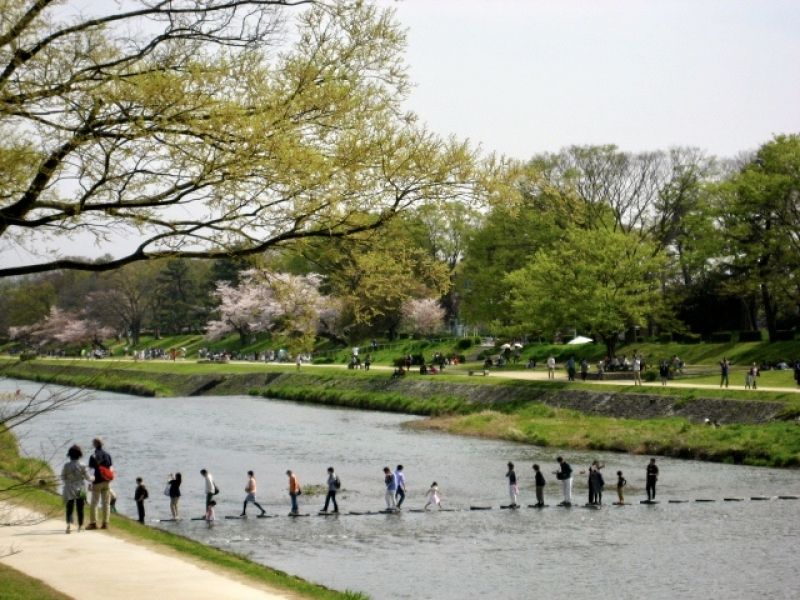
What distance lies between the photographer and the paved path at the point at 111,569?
16469 millimetres

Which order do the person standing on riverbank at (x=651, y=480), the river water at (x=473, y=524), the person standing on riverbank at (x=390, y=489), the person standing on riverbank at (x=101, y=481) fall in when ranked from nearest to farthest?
1. the river water at (x=473, y=524)
2. the person standing on riverbank at (x=101, y=481)
3. the person standing on riverbank at (x=390, y=489)
4. the person standing on riverbank at (x=651, y=480)

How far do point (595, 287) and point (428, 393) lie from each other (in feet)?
38.5

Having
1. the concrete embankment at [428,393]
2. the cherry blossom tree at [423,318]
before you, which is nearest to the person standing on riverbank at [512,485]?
the concrete embankment at [428,393]

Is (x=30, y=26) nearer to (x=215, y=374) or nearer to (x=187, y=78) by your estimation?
(x=187, y=78)

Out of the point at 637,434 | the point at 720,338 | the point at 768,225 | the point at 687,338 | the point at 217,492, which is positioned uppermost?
the point at 768,225

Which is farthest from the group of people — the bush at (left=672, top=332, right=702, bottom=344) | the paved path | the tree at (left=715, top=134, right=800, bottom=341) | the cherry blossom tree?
the cherry blossom tree

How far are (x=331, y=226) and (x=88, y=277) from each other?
114938 millimetres

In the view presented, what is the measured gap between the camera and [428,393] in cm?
6488

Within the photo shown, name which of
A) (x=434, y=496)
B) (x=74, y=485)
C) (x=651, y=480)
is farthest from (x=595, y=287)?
(x=74, y=485)

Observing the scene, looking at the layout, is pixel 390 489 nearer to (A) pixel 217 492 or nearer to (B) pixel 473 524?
(B) pixel 473 524

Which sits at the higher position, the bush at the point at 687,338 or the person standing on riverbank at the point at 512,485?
the bush at the point at 687,338

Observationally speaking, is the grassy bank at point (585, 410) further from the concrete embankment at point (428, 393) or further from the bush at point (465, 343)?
the bush at point (465, 343)

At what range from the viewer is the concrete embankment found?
47094 millimetres

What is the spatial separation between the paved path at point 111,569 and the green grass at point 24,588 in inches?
11.1
